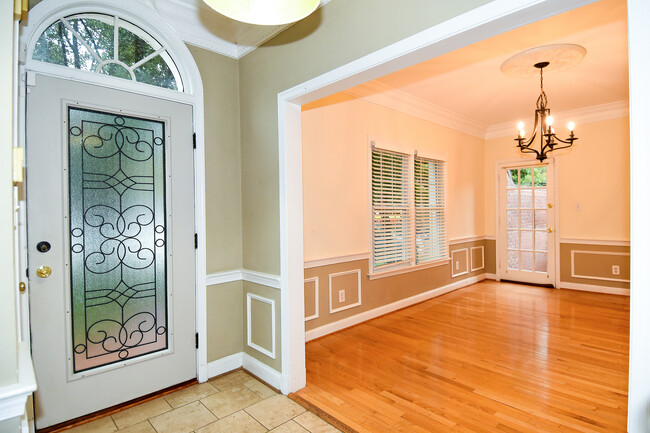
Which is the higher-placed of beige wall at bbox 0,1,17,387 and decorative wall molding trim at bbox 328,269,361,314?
beige wall at bbox 0,1,17,387

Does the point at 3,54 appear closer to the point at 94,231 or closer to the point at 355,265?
the point at 94,231

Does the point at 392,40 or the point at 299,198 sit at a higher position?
the point at 392,40

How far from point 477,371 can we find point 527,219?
13.9ft

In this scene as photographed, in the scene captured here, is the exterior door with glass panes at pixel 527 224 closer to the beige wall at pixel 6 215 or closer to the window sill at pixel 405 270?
the window sill at pixel 405 270

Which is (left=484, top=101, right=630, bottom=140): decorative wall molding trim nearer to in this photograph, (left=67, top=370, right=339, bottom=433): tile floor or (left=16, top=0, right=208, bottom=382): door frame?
(left=16, top=0, right=208, bottom=382): door frame

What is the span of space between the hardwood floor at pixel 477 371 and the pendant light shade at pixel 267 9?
7.56 feet

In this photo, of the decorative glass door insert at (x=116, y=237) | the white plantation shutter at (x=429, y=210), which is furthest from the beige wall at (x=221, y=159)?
the white plantation shutter at (x=429, y=210)

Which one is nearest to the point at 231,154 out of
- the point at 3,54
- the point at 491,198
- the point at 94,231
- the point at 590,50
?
the point at 94,231

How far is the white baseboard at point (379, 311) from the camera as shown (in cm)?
378

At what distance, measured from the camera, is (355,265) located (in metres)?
4.14

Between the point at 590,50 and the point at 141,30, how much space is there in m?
4.04

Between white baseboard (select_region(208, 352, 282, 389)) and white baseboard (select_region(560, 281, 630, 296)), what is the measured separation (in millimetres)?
5439

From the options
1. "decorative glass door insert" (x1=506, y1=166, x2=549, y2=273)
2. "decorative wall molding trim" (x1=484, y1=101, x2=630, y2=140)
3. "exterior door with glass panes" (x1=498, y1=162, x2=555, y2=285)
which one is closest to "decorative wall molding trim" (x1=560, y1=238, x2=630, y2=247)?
"exterior door with glass panes" (x1=498, y1=162, x2=555, y2=285)

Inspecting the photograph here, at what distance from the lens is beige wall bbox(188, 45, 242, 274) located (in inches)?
114
